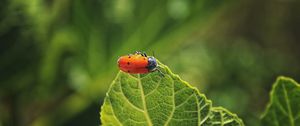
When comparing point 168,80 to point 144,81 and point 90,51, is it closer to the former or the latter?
point 144,81

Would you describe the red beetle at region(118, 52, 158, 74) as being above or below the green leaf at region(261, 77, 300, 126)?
above

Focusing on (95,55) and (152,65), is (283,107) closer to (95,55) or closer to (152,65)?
(152,65)

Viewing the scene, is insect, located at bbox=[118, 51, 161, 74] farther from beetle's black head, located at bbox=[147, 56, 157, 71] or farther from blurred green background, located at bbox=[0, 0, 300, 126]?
blurred green background, located at bbox=[0, 0, 300, 126]

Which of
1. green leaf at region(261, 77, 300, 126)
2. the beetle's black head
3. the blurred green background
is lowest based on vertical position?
green leaf at region(261, 77, 300, 126)

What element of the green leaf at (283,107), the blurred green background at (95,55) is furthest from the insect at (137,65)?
the blurred green background at (95,55)

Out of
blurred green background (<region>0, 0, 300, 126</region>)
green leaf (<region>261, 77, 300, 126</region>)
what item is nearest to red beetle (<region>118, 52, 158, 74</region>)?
green leaf (<region>261, 77, 300, 126</region>)

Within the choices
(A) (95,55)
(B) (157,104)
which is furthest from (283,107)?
(A) (95,55)

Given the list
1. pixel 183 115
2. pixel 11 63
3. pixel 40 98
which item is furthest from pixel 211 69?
pixel 183 115
